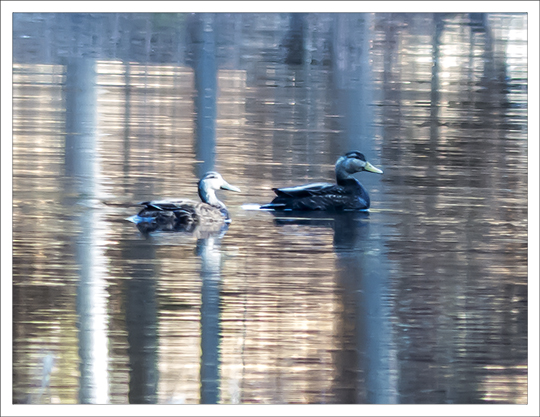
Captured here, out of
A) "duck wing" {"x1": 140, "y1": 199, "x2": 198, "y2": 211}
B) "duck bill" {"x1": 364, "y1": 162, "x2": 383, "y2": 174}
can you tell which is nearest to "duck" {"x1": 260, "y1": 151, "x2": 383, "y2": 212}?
"duck bill" {"x1": 364, "y1": 162, "x2": 383, "y2": 174}

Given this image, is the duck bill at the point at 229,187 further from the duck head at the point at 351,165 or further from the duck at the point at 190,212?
the duck head at the point at 351,165

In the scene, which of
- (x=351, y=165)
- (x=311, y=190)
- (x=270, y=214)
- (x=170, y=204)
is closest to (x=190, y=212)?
(x=170, y=204)

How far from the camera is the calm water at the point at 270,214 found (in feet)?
4.83

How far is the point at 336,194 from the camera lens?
148 centimetres

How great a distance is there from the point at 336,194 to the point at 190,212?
463 mm

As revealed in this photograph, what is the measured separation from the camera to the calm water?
4.83 feet

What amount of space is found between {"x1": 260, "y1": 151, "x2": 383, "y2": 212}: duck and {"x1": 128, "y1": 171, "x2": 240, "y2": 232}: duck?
0.15 m

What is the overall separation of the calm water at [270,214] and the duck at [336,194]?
27mm

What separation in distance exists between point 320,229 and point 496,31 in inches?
33.5

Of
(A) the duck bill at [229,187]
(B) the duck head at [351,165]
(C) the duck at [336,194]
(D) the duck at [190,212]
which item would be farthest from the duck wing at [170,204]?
(B) the duck head at [351,165]

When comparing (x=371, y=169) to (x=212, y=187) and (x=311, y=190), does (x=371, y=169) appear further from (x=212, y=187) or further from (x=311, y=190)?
(x=212, y=187)

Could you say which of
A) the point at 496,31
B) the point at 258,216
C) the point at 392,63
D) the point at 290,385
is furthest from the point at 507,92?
the point at 290,385

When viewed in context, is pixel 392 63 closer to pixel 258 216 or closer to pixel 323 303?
pixel 258 216

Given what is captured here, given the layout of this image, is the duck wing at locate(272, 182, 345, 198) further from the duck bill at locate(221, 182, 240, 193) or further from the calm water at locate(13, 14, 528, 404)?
the duck bill at locate(221, 182, 240, 193)
